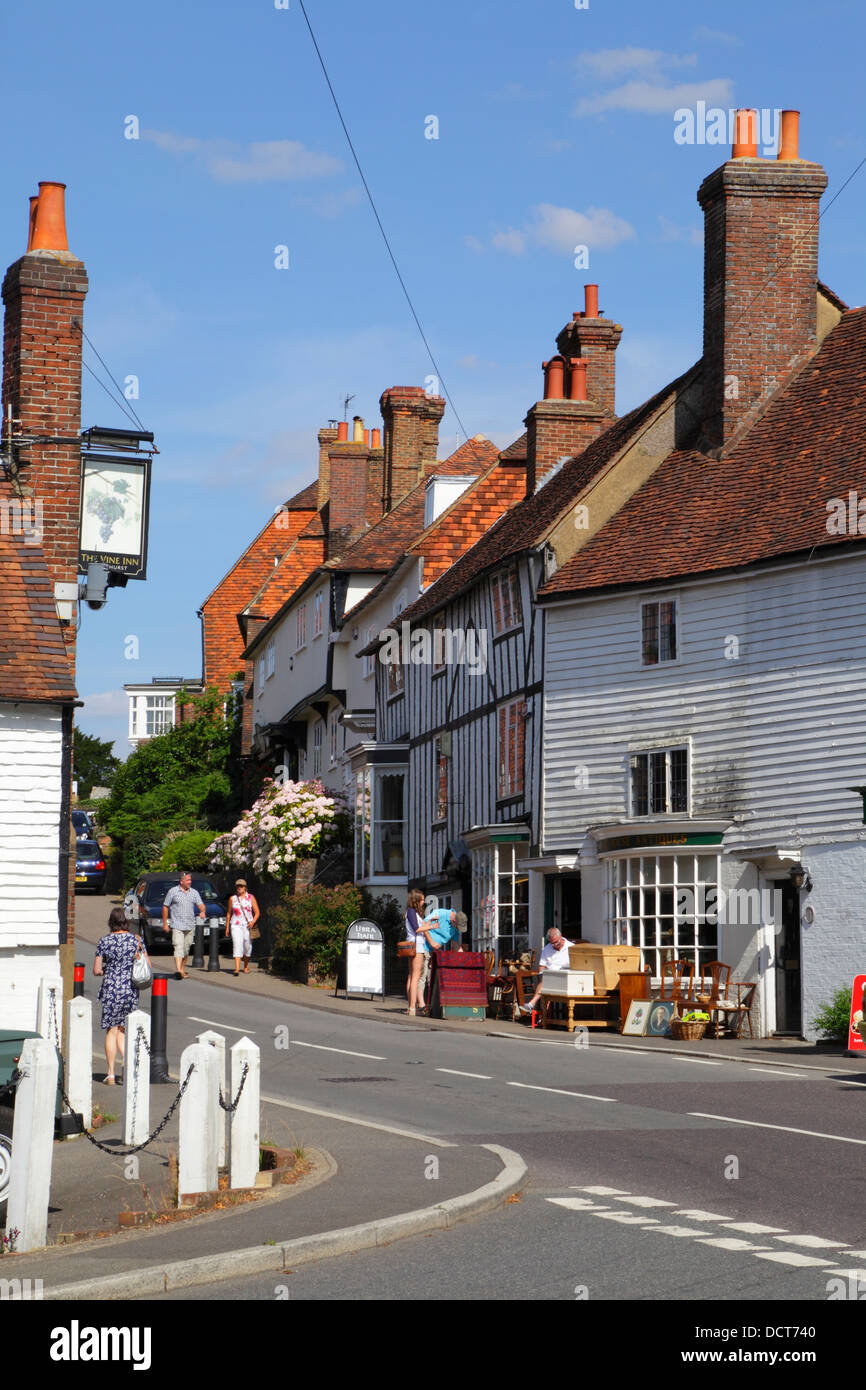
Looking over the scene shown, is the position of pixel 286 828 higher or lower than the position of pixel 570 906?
higher

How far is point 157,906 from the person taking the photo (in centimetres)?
3784

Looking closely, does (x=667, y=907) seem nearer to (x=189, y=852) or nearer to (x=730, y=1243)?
(x=730, y=1243)

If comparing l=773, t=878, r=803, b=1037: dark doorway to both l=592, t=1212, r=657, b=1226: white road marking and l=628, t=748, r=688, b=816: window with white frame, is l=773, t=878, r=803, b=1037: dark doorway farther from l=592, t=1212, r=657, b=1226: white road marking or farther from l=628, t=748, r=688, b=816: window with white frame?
l=592, t=1212, r=657, b=1226: white road marking

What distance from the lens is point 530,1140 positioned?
13258 millimetres

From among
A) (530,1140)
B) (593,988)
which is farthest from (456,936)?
(530,1140)

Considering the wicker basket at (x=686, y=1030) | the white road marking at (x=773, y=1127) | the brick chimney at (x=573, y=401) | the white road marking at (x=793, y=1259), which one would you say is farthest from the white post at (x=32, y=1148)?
the brick chimney at (x=573, y=401)

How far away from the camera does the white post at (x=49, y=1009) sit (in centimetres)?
1454

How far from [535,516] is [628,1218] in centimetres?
2474

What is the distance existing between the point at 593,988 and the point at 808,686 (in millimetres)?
5381

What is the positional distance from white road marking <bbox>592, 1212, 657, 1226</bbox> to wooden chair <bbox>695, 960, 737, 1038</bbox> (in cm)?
1479

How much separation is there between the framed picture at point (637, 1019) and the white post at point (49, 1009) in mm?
11677

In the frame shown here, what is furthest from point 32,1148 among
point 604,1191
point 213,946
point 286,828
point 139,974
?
point 286,828

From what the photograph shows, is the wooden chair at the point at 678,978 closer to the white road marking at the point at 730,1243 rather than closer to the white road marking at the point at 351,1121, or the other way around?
the white road marking at the point at 351,1121

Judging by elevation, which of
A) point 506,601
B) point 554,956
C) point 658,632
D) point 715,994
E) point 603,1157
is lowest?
point 603,1157
